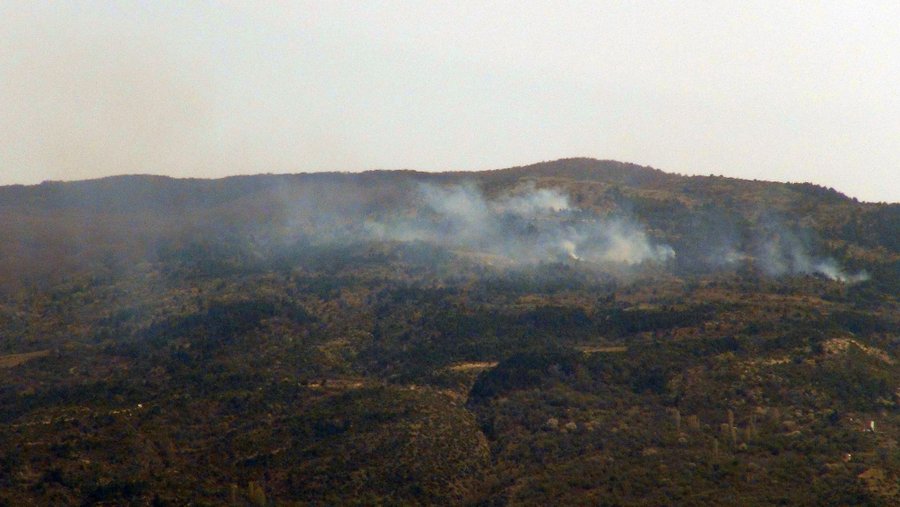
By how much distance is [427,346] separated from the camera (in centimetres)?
8681

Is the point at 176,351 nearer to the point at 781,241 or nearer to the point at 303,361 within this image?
the point at 303,361

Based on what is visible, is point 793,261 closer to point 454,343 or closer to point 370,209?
point 454,343

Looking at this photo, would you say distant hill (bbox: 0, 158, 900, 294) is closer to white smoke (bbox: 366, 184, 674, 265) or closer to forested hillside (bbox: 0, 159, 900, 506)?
forested hillside (bbox: 0, 159, 900, 506)

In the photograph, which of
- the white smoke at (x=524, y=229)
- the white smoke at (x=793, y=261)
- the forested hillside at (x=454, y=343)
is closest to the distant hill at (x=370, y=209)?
the forested hillside at (x=454, y=343)

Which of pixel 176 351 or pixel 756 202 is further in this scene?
pixel 756 202

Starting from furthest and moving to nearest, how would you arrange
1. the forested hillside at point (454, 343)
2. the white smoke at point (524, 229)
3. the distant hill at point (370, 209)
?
1. the white smoke at point (524, 229)
2. the distant hill at point (370, 209)
3. the forested hillside at point (454, 343)

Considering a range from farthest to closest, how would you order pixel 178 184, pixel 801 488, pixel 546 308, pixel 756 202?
pixel 178 184
pixel 756 202
pixel 546 308
pixel 801 488

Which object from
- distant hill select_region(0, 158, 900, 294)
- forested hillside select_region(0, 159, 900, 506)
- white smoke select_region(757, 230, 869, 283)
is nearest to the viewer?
forested hillside select_region(0, 159, 900, 506)

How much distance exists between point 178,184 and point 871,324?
92180 mm

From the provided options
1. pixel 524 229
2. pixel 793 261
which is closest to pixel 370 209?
pixel 524 229

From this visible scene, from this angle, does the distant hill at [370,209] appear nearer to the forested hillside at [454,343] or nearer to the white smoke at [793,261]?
the forested hillside at [454,343]

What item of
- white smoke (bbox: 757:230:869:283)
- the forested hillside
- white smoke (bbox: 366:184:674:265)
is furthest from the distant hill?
white smoke (bbox: 366:184:674:265)

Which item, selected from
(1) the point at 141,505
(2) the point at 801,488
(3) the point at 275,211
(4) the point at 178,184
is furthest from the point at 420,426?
(4) the point at 178,184

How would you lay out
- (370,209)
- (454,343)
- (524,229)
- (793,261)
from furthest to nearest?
(370,209), (524,229), (793,261), (454,343)
